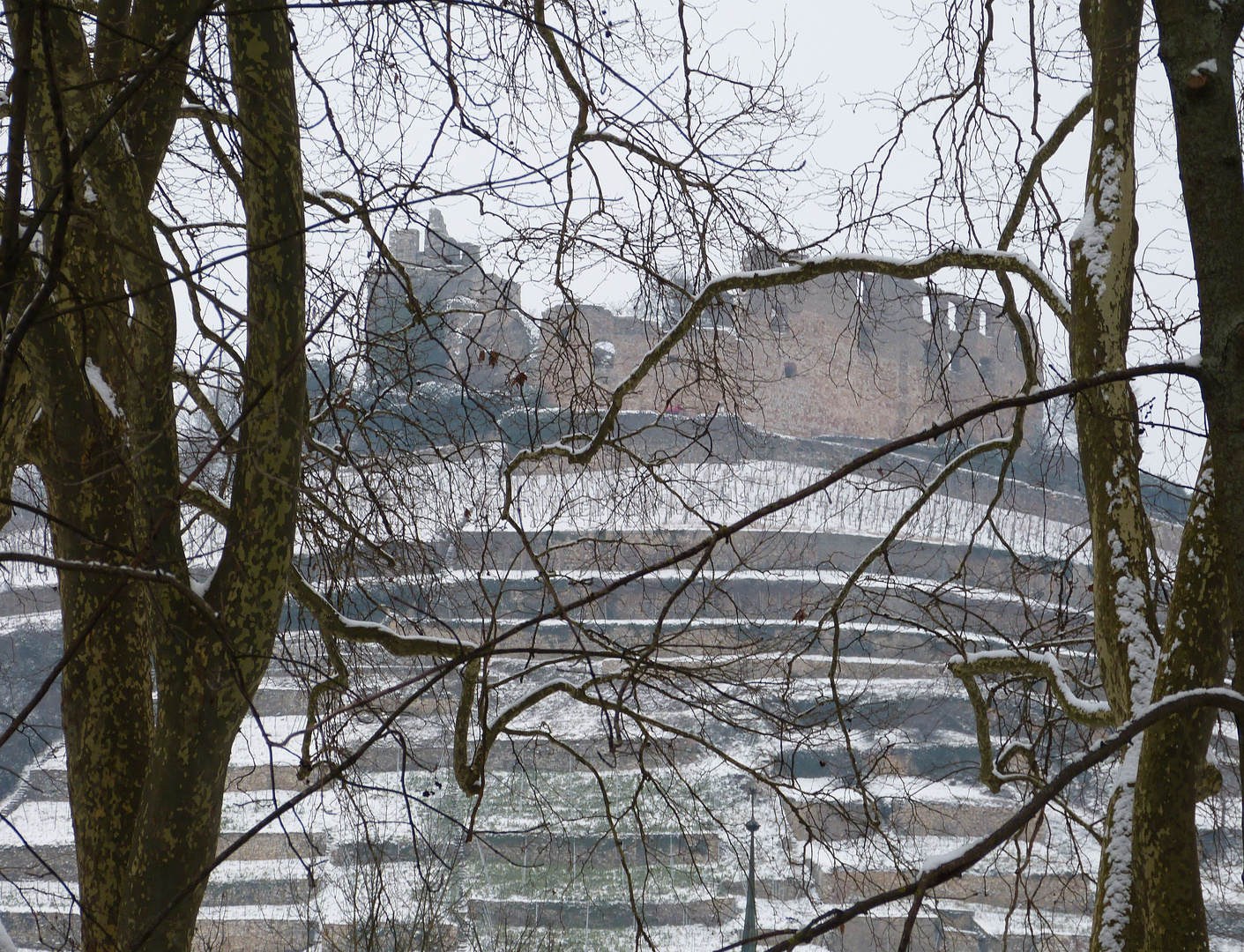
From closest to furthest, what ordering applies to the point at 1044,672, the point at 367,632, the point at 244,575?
the point at 244,575, the point at 367,632, the point at 1044,672

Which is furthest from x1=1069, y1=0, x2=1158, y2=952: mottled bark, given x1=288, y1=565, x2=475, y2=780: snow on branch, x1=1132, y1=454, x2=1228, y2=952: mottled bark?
x1=288, y1=565, x2=475, y2=780: snow on branch

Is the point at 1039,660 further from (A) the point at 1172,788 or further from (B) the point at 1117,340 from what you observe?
(A) the point at 1172,788

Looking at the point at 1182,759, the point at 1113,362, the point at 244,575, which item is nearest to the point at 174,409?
the point at 244,575

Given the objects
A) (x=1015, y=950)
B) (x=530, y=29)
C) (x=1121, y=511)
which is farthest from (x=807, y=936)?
(x=1015, y=950)

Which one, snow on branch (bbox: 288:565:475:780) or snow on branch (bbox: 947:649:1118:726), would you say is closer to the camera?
snow on branch (bbox: 288:565:475:780)

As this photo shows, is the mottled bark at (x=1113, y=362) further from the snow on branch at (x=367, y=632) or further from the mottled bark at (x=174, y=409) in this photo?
the mottled bark at (x=174, y=409)

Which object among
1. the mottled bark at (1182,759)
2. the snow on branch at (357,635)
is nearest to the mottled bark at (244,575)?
the snow on branch at (357,635)

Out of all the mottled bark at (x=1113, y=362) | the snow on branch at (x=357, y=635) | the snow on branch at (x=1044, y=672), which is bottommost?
the snow on branch at (x=1044, y=672)

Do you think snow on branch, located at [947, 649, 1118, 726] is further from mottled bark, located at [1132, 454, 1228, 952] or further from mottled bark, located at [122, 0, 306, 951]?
mottled bark, located at [122, 0, 306, 951]

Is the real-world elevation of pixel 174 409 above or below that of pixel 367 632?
above

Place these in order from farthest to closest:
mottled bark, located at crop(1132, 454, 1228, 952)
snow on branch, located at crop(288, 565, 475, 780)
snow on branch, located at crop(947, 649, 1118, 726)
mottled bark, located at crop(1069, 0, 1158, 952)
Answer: snow on branch, located at crop(947, 649, 1118, 726), snow on branch, located at crop(288, 565, 475, 780), mottled bark, located at crop(1069, 0, 1158, 952), mottled bark, located at crop(1132, 454, 1228, 952)

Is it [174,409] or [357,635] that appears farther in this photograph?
[357,635]

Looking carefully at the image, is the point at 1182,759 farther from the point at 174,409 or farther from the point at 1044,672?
the point at 174,409

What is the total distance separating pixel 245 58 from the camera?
1.89 metres
